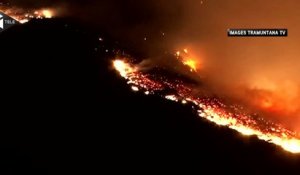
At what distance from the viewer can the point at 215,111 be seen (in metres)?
14.7

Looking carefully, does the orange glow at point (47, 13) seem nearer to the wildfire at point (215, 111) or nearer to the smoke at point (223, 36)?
the smoke at point (223, 36)

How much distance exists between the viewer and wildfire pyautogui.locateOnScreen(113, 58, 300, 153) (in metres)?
13.9

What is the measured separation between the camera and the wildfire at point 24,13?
2075cm

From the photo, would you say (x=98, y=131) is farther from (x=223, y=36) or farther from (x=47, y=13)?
(x=223, y=36)

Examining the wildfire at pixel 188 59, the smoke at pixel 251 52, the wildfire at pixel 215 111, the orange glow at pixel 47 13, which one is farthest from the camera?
the orange glow at pixel 47 13

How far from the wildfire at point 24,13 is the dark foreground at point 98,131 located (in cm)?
476

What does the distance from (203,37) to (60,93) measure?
1359 centimetres

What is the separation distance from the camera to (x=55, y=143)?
13062 mm

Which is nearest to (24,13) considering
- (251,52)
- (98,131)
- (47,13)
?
(47,13)

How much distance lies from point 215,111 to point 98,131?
4.01m

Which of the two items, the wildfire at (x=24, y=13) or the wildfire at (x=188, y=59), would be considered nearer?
the wildfire at (x=24, y=13)

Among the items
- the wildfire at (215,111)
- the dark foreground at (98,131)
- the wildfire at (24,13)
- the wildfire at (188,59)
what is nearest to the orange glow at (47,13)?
the wildfire at (24,13)

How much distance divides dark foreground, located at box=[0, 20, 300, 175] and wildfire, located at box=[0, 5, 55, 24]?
476 cm

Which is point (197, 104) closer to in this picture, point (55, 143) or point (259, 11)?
point (55, 143)
